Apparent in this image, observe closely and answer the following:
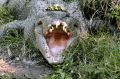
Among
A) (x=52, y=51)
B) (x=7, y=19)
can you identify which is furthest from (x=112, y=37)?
(x=7, y=19)

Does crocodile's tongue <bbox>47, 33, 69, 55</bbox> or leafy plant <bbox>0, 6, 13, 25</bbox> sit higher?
leafy plant <bbox>0, 6, 13, 25</bbox>

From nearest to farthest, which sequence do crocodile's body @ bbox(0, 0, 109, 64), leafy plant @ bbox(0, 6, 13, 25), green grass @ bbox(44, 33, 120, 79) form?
green grass @ bbox(44, 33, 120, 79) → crocodile's body @ bbox(0, 0, 109, 64) → leafy plant @ bbox(0, 6, 13, 25)

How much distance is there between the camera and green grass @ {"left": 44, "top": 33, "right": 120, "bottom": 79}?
437 cm

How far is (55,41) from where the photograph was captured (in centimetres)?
516

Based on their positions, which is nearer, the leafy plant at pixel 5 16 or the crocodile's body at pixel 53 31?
the crocodile's body at pixel 53 31

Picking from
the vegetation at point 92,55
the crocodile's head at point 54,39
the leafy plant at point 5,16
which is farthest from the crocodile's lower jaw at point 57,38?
the leafy plant at point 5,16

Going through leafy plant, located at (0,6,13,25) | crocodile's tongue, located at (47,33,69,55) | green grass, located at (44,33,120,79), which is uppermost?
leafy plant, located at (0,6,13,25)

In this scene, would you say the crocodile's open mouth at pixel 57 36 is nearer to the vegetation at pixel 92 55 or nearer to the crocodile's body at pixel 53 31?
the crocodile's body at pixel 53 31

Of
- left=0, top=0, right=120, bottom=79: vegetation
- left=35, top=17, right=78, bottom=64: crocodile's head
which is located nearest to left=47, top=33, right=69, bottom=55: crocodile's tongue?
left=35, top=17, right=78, bottom=64: crocodile's head

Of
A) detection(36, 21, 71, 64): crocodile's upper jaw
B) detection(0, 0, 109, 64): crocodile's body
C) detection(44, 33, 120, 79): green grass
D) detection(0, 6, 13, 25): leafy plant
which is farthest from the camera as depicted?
detection(0, 6, 13, 25): leafy plant

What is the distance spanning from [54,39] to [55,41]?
0.10 feet

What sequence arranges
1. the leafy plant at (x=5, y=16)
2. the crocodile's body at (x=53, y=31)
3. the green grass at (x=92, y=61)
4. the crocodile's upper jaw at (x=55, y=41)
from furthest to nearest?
the leafy plant at (x=5, y=16) → the crocodile's body at (x=53, y=31) → the crocodile's upper jaw at (x=55, y=41) → the green grass at (x=92, y=61)

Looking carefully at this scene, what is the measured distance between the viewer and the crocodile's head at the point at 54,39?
4895 millimetres

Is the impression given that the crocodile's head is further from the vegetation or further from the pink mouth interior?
the vegetation
